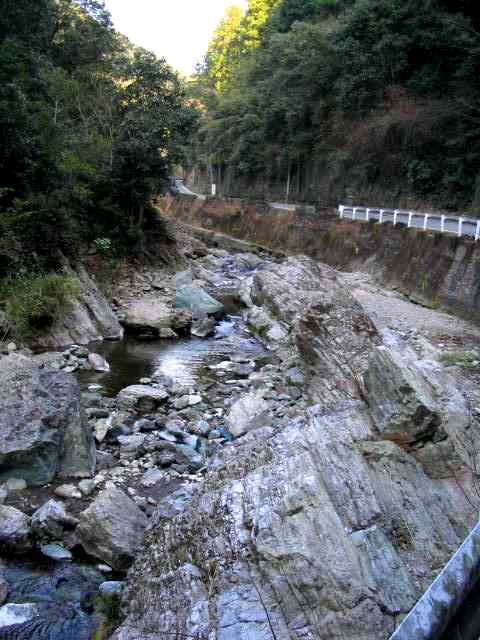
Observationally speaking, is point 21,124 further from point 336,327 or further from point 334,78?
point 334,78

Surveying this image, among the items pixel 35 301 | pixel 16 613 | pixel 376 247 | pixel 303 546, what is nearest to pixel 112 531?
pixel 16 613

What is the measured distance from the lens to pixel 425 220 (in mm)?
21250

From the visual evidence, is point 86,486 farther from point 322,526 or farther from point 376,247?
point 376,247

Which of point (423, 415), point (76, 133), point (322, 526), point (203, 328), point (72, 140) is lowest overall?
point (203, 328)

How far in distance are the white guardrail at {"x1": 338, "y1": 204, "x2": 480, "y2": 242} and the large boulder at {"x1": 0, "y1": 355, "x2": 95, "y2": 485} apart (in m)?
14.2

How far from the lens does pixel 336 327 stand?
10.4 m

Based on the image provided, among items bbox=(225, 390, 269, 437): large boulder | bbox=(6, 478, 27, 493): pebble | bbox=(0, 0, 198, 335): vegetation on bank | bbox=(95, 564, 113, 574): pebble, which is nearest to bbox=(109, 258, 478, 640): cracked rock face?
bbox=(95, 564, 113, 574): pebble

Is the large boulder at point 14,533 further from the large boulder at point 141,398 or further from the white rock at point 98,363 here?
the white rock at point 98,363

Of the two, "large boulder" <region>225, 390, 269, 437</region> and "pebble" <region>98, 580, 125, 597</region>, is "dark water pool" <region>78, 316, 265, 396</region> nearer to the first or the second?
"large boulder" <region>225, 390, 269, 437</region>

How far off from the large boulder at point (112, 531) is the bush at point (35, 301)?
809cm

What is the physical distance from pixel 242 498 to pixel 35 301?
999 cm

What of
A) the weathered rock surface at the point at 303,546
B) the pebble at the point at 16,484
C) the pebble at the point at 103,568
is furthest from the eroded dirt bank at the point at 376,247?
the pebble at the point at 103,568

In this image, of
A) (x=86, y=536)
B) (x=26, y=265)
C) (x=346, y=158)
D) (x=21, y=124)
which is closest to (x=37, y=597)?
(x=86, y=536)

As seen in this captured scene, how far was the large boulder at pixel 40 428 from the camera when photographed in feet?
23.9
